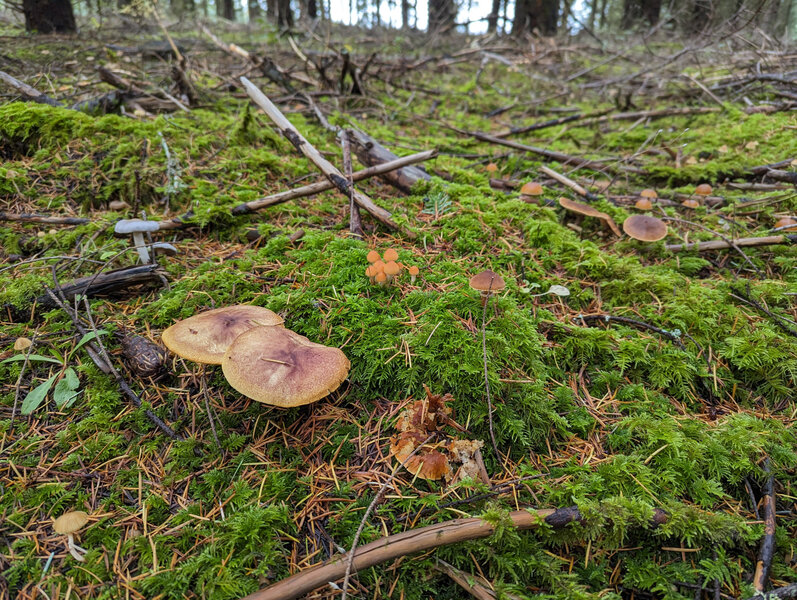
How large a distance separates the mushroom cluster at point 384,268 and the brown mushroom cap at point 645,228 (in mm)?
2277

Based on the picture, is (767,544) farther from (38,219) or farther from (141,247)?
(38,219)

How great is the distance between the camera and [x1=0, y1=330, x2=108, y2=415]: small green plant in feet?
8.46

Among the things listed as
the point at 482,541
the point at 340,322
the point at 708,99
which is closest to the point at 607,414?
the point at 482,541

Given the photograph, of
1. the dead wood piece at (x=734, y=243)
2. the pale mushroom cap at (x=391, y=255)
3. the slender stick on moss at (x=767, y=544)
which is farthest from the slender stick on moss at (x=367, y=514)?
the dead wood piece at (x=734, y=243)

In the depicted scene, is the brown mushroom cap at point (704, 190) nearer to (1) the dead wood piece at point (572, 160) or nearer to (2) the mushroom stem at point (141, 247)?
(1) the dead wood piece at point (572, 160)

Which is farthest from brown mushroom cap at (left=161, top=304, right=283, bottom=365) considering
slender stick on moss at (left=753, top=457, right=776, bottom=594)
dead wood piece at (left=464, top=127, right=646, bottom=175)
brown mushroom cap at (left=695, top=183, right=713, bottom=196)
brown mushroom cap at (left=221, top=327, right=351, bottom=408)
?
brown mushroom cap at (left=695, top=183, right=713, bottom=196)

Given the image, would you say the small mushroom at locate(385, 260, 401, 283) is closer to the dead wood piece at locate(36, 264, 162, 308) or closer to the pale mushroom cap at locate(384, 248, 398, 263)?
the pale mushroom cap at locate(384, 248, 398, 263)

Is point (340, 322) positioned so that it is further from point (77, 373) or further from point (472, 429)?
point (77, 373)

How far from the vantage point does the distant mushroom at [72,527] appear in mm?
1930

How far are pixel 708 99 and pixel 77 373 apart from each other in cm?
1006

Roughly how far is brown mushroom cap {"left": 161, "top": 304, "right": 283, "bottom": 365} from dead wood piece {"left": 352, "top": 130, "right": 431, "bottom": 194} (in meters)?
2.61

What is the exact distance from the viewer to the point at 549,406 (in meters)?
2.58

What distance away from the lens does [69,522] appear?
195 cm

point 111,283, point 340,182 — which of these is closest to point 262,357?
point 111,283
